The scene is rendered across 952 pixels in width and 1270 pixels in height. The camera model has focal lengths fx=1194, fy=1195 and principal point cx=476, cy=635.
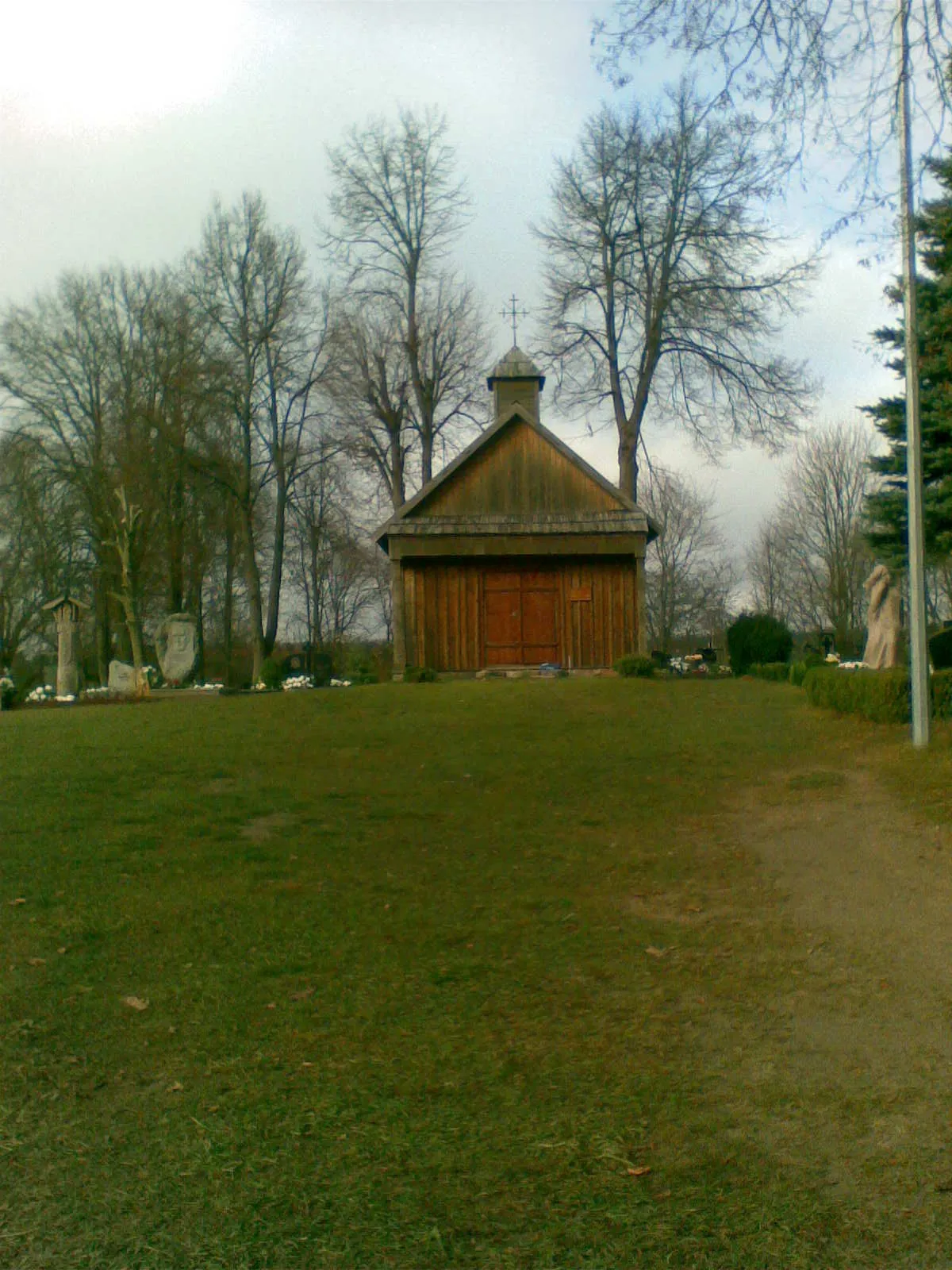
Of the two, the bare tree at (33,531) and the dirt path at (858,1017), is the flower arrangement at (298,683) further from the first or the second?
the dirt path at (858,1017)

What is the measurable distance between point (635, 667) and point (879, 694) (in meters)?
9.20

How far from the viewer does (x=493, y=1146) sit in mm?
4578

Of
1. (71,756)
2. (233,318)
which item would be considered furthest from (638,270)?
(71,756)

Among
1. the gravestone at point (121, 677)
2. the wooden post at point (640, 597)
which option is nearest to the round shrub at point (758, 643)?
the wooden post at point (640, 597)

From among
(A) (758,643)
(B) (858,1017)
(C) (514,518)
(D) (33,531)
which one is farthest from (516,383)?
(B) (858,1017)

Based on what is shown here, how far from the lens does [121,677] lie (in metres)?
30.1

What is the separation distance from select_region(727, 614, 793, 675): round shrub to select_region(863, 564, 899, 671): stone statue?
1033 cm

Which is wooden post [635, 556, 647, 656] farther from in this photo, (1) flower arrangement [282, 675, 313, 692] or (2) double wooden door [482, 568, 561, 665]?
(1) flower arrangement [282, 675, 313, 692]

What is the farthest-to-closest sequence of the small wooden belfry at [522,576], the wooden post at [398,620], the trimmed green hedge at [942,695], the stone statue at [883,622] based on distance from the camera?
the small wooden belfry at [522,576] → the wooden post at [398,620] → the stone statue at [883,622] → the trimmed green hedge at [942,695]

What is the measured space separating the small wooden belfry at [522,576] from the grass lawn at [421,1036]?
47.3ft

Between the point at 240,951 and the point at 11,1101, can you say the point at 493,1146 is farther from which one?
the point at 240,951

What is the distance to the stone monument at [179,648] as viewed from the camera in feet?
109

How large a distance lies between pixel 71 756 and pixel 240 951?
23.8 ft

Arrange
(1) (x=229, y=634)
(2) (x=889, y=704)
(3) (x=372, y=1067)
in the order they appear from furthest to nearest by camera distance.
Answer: (1) (x=229, y=634)
(2) (x=889, y=704)
(3) (x=372, y=1067)
